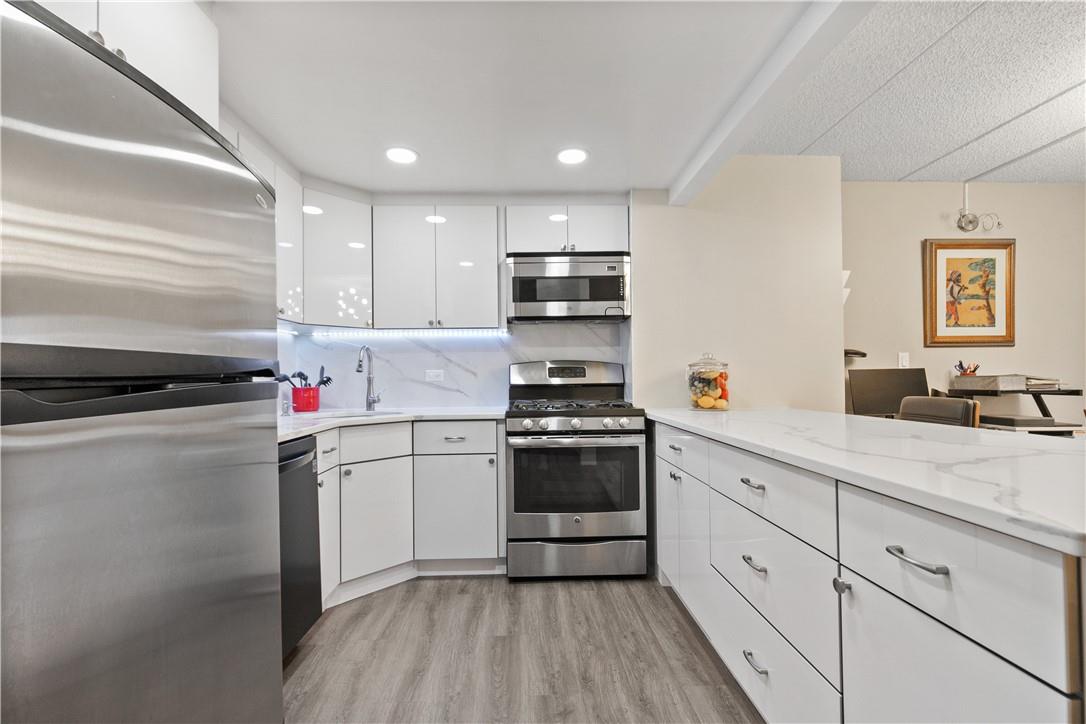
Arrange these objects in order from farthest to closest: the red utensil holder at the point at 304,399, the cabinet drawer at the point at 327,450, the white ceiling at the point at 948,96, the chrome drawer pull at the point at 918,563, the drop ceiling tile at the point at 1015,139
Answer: the red utensil holder at the point at 304,399 → the drop ceiling tile at the point at 1015,139 → the cabinet drawer at the point at 327,450 → the white ceiling at the point at 948,96 → the chrome drawer pull at the point at 918,563

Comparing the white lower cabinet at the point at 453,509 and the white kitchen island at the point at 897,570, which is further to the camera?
the white lower cabinet at the point at 453,509

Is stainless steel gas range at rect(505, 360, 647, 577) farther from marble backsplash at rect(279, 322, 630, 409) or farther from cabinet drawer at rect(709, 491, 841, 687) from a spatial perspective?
cabinet drawer at rect(709, 491, 841, 687)

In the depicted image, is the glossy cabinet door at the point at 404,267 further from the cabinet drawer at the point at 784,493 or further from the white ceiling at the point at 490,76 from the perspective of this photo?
the cabinet drawer at the point at 784,493

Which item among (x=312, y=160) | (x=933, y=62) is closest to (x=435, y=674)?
(x=312, y=160)

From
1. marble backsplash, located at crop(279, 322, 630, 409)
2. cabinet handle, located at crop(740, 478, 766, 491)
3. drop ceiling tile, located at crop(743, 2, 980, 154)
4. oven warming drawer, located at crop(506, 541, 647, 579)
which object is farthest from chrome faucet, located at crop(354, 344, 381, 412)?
drop ceiling tile, located at crop(743, 2, 980, 154)

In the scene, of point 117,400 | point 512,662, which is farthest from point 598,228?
point 117,400

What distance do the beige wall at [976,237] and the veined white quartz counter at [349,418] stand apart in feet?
8.91

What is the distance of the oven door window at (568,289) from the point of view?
9.49 ft

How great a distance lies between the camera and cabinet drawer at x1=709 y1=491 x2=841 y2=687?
1.06 meters

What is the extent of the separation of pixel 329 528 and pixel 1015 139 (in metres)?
4.27

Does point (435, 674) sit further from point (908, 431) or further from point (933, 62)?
point (933, 62)

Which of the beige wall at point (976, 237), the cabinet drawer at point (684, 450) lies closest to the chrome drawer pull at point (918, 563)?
the cabinet drawer at point (684, 450)

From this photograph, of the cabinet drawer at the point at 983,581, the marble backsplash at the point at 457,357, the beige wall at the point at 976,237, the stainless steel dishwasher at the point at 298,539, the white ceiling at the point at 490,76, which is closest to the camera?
the cabinet drawer at the point at 983,581

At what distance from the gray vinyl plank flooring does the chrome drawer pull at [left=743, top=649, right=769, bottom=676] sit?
0.22 metres
